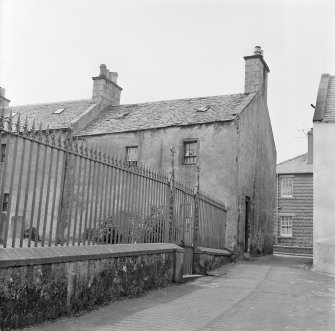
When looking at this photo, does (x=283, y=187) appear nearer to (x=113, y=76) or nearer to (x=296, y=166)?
(x=296, y=166)

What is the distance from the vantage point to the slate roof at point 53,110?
856 inches

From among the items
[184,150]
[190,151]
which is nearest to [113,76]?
[184,150]

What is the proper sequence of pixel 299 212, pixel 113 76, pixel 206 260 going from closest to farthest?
pixel 206 260 → pixel 113 76 → pixel 299 212

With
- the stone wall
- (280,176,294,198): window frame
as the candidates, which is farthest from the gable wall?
(280,176,294,198): window frame

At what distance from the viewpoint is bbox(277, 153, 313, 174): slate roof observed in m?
31.1

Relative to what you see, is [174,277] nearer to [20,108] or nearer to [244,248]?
[244,248]

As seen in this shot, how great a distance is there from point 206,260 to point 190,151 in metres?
7.35

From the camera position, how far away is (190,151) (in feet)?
60.5

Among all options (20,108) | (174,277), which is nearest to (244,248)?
(174,277)

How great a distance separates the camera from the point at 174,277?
9.14 metres

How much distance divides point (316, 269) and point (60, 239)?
10430 mm

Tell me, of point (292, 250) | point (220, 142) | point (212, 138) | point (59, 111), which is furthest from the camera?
point (292, 250)

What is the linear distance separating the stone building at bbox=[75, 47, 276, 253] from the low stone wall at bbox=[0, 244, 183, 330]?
31.5ft

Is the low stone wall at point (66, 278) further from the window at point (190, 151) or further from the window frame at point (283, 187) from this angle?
the window frame at point (283, 187)
